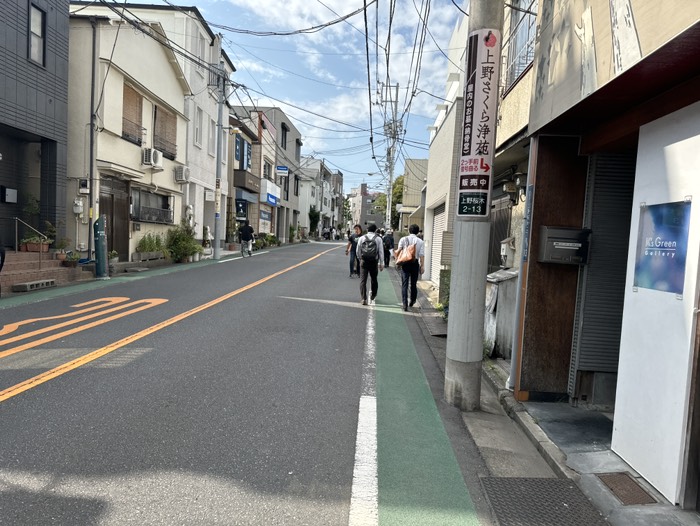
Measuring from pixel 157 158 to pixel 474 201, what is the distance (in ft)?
49.4

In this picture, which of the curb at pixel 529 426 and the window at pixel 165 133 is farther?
the window at pixel 165 133

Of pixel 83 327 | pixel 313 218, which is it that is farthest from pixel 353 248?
pixel 313 218

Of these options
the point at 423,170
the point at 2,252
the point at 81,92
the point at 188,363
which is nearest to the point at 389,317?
the point at 188,363

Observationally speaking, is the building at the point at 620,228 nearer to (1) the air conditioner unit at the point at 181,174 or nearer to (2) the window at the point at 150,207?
(2) the window at the point at 150,207

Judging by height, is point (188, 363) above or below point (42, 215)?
below

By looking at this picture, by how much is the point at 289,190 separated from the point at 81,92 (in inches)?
1356

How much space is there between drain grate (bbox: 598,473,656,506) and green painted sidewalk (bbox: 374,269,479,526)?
0.99m

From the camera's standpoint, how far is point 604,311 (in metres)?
4.81

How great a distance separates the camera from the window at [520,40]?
675 cm

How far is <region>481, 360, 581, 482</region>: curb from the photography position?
3.65 meters

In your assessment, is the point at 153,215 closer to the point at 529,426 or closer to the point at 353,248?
the point at 353,248

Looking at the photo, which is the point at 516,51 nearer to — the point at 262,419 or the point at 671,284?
the point at 671,284

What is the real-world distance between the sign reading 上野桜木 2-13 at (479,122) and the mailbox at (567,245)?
2.35ft

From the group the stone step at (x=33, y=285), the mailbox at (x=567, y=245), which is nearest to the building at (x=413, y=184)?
the stone step at (x=33, y=285)
